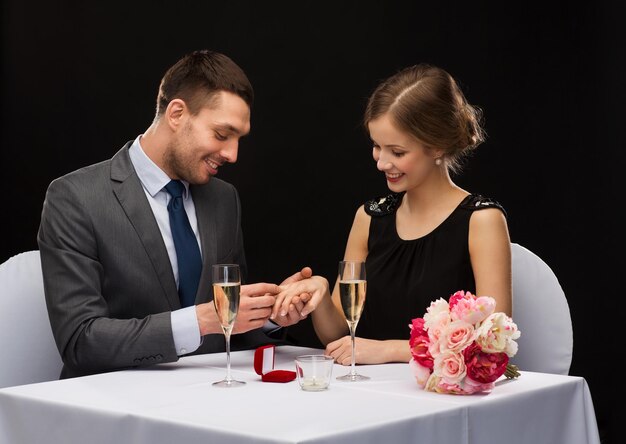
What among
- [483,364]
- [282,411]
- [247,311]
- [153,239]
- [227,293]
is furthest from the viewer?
[153,239]

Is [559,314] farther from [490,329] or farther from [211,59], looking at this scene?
[211,59]

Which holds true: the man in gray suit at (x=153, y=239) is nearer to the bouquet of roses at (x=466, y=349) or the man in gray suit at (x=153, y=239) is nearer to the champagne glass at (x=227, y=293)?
the champagne glass at (x=227, y=293)

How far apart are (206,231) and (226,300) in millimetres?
810

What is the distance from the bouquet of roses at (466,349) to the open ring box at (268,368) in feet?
0.89

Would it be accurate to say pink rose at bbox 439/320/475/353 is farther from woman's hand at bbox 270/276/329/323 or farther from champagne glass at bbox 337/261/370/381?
woman's hand at bbox 270/276/329/323

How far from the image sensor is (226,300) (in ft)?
6.57

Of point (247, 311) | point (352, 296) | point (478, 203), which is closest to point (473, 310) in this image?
point (352, 296)

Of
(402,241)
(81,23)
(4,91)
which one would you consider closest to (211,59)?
(402,241)

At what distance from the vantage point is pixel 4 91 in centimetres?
514

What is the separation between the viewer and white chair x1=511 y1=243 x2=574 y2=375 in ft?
8.91

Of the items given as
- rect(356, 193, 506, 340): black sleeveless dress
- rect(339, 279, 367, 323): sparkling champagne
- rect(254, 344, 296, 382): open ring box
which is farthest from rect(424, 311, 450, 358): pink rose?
rect(356, 193, 506, 340): black sleeveless dress

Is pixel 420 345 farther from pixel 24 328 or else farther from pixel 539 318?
pixel 24 328

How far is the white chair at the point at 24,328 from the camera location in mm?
2576

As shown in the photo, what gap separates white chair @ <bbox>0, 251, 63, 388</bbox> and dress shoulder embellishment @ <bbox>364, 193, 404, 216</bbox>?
101cm
